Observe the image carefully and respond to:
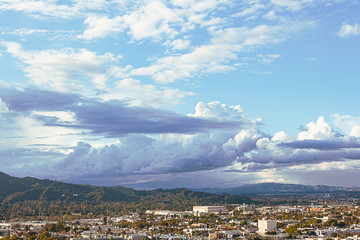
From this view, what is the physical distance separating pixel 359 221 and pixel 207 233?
6305cm

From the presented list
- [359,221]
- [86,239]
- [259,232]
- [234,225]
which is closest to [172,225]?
[234,225]

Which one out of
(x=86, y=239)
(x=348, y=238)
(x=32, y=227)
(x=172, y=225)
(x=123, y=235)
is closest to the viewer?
A: (x=348, y=238)

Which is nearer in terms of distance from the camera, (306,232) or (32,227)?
(306,232)

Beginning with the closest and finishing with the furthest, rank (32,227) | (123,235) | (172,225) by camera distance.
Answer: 1. (123,235)
2. (32,227)
3. (172,225)

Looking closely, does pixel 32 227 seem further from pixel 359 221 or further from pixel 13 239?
pixel 359 221

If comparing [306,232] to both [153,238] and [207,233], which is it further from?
[153,238]

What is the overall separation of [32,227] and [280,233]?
8909 cm

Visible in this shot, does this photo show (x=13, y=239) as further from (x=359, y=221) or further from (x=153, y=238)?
(x=359, y=221)

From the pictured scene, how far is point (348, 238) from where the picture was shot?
131 m

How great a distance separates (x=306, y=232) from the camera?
156875mm

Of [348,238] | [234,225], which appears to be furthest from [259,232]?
[348,238]

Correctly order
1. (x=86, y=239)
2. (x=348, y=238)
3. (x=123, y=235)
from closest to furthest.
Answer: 1. (x=348, y=238)
2. (x=86, y=239)
3. (x=123, y=235)

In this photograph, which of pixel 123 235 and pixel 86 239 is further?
pixel 123 235

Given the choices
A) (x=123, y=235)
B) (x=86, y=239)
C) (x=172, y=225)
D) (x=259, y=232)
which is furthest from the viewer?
(x=172, y=225)
